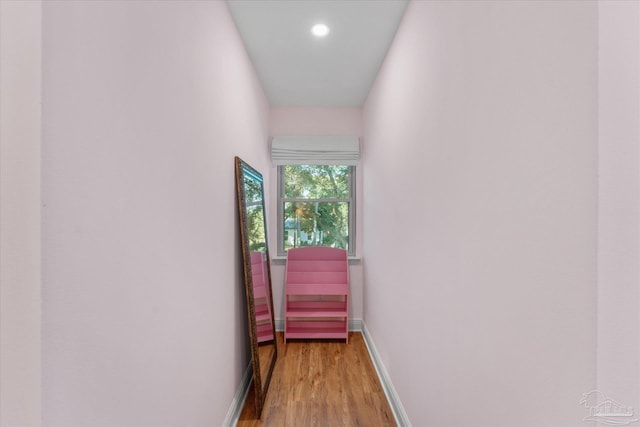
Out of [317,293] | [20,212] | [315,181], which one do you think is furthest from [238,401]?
[315,181]

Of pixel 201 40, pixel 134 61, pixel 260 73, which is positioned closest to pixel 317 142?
pixel 260 73

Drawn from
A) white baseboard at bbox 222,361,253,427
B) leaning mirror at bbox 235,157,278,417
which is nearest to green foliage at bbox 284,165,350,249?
leaning mirror at bbox 235,157,278,417

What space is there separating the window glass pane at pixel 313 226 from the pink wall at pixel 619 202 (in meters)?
2.88

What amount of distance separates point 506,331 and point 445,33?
1.13 metres

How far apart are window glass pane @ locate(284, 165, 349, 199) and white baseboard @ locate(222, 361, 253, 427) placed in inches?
A: 74.8

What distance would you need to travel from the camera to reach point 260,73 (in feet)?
8.13

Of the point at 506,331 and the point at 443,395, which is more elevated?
the point at 506,331

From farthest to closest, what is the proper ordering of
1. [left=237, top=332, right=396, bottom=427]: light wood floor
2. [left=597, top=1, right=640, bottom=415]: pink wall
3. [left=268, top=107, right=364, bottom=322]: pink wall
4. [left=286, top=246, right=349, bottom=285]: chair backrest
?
[left=268, top=107, right=364, bottom=322]: pink wall < [left=286, top=246, right=349, bottom=285]: chair backrest < [left=237, top=332, right=396, bottom=427]: light wood floor < [left=597, top=1, right=640, bottom=415]: pink wall

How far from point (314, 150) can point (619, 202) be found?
2810mm

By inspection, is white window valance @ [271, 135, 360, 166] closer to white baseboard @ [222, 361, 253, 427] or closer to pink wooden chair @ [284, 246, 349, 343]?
pink wooden chair @ [284, 246, 349, 343]

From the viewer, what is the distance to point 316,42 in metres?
2.03

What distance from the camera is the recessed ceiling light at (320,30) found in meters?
1.86

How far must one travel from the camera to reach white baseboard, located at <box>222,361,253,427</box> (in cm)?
165

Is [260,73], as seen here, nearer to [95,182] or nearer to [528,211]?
[95,182]
